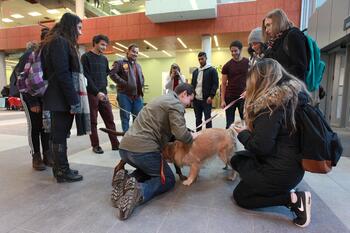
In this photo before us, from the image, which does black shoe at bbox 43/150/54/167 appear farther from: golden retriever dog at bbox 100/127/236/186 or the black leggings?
golden retriever dog at bbox 100/127/236/186

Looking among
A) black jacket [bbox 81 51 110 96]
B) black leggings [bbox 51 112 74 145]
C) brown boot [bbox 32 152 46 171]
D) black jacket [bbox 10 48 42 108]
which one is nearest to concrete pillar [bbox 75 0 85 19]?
black jacket [bbox 81 51 110 96]

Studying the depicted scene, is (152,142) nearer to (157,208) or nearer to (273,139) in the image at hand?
(157,208)

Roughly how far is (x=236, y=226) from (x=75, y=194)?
1.37m

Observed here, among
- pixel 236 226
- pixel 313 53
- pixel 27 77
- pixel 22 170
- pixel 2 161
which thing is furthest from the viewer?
pixel 2 161

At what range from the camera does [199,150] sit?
2328mm

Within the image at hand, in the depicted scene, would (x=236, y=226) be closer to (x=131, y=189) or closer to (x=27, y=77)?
(x=131, y=189)

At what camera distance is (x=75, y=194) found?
2.15 m

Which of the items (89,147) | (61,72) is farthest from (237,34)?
(61,72)

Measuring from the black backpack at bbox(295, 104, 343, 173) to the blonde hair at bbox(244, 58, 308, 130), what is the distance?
7 centimetres

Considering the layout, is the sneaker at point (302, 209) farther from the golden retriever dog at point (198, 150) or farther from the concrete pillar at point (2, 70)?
the concrete pillar at point (2, 70)

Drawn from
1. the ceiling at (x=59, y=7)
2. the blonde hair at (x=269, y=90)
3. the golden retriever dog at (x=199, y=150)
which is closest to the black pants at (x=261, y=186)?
the blonde hair at (x=269, y=90)

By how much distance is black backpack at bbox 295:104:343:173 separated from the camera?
1.58 m

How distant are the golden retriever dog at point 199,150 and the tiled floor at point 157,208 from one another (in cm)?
22

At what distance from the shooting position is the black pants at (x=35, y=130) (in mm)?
2684
